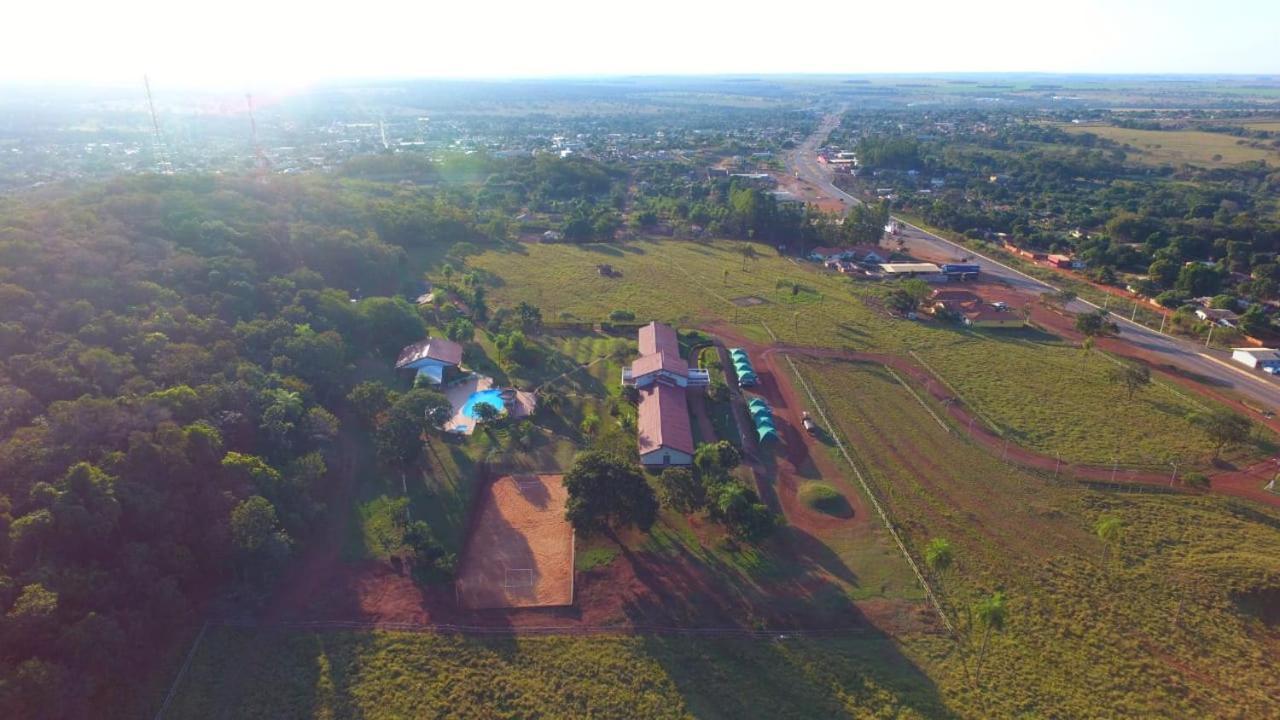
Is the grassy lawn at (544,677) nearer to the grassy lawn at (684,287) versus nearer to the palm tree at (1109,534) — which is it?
the palm tree at (1109,534)

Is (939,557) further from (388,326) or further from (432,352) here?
(388,326)

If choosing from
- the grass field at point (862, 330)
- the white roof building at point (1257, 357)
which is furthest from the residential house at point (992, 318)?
the white roof building at point (1257, 357)

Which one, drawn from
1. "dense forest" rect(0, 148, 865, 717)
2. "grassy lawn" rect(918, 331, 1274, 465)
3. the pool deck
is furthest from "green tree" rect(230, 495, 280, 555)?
"grassy lawn" rect(918, 331, 1274, 465)

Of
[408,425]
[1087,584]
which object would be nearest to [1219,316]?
[1087,584]

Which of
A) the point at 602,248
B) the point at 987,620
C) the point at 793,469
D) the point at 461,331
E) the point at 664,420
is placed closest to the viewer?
the point at 987,620

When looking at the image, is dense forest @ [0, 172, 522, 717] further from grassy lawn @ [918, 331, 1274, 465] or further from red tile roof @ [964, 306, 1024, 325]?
red tile roof @ [964, 306, 1024, 325]
